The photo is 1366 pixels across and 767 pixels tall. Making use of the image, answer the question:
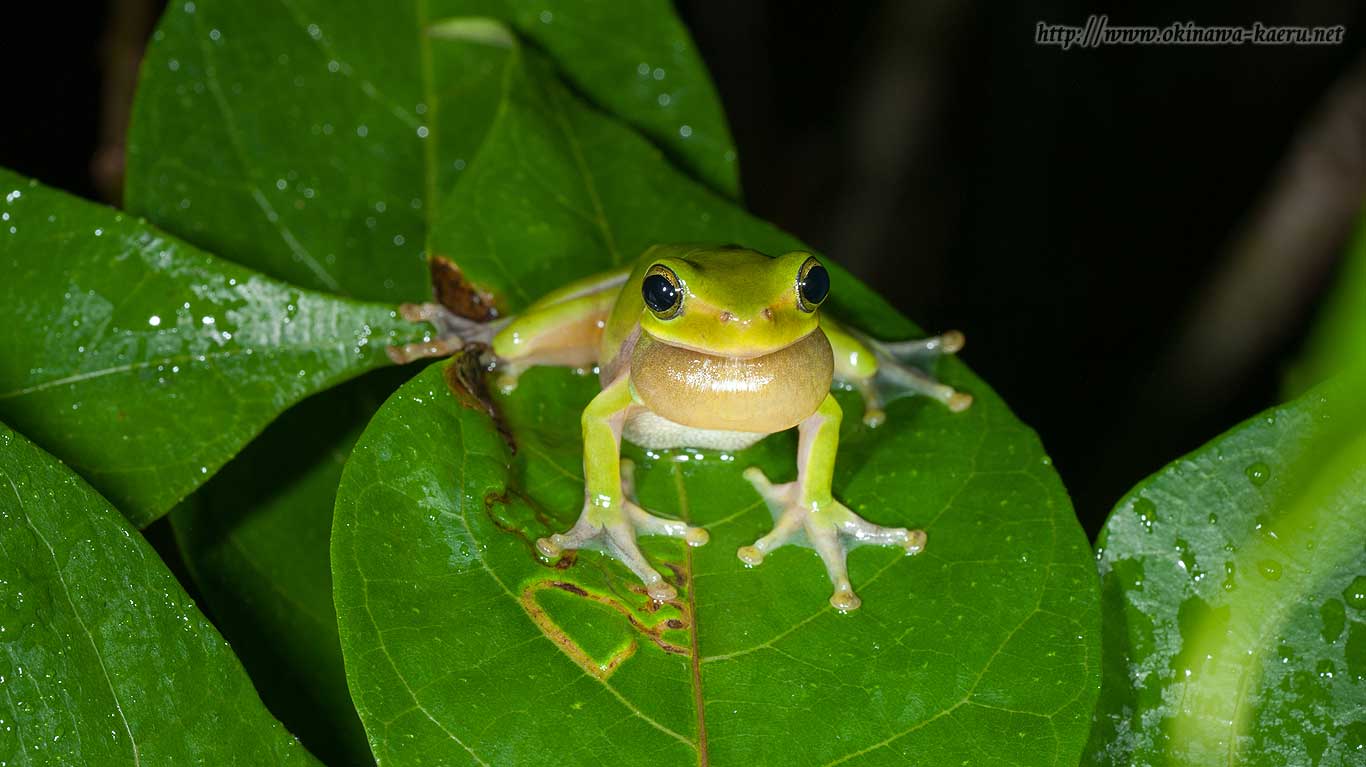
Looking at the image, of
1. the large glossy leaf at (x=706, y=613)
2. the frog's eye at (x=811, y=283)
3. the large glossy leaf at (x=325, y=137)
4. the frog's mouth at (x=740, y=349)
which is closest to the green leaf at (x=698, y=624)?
the large glossy leaf at (x=706, y=613)

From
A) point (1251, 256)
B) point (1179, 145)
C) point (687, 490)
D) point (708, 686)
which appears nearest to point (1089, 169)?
point (1179, 145)

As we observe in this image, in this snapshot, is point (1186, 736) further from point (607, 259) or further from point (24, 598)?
point (24, 598)

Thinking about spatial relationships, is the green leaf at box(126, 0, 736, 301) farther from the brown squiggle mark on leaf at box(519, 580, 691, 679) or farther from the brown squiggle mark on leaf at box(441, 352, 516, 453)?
the brown squiggle mark on leaf at box(519, 580, 691, 679)

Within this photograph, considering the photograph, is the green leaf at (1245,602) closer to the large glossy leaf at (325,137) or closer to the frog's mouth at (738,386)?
the frog's mouth at (738,386)

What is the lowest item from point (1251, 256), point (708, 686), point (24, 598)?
point (1251, 256)

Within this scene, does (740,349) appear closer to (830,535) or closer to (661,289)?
(661,289)

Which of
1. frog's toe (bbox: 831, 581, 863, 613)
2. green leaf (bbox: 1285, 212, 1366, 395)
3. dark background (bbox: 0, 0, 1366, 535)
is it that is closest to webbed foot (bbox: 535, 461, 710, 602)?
frog's toe (bbox: 831, 581, 863, 613)

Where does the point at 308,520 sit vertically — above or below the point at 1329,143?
below

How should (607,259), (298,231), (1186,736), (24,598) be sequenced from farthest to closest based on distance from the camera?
(298,231)
(607,259)
(1186,736)
(24,598)
